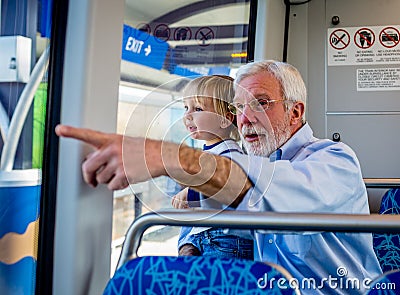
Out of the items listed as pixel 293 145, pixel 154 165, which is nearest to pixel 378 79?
pixel 293 145

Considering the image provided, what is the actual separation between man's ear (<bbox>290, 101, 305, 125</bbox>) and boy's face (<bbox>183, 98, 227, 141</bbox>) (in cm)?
28

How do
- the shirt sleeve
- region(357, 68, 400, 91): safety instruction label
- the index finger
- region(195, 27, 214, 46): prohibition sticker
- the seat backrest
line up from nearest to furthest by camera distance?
the index finger < the seat backrest < the shirt sleeve < region(195, 27, 214, 46): prohibition sticker < region(357, 68, 400, 91): safety instruction label

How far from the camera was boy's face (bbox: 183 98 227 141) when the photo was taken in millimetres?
1605

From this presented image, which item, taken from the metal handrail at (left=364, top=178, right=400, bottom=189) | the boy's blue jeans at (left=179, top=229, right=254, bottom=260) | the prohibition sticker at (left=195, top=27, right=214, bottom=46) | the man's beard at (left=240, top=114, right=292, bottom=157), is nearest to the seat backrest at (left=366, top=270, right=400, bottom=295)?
the boy's blue jeans at (left=179, top=229, right=254, bottom=260)

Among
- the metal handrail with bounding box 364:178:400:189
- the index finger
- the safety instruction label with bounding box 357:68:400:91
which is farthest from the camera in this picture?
the safety instruction label with bounding box 357:68:400:91

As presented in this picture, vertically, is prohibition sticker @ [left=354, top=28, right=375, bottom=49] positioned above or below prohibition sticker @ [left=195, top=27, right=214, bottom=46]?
above

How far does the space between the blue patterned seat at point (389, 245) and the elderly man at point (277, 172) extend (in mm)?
805

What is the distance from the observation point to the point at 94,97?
1.43 meters

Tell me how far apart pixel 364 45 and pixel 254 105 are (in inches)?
83.6

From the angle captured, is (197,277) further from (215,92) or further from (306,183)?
(215,92)

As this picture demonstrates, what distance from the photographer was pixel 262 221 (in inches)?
47.9

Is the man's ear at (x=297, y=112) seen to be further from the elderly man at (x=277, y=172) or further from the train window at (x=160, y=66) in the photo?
the train window at (x=160, y=66)

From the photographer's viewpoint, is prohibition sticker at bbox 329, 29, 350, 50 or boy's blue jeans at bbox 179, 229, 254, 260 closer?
boy's blue jeans at bbox 179, 229, 254, 260

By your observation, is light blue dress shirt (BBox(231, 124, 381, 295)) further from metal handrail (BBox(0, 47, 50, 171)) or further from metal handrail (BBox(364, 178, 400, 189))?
metal handrail (BBox(364, 178, 400, 189))
